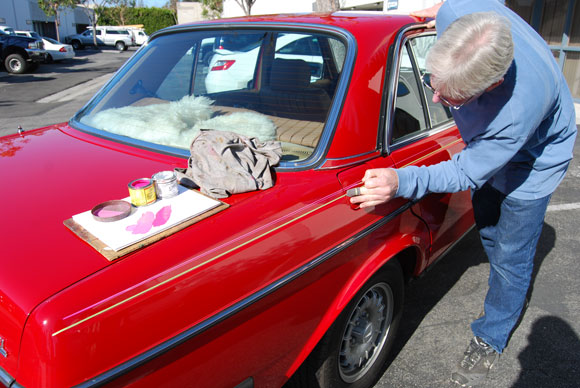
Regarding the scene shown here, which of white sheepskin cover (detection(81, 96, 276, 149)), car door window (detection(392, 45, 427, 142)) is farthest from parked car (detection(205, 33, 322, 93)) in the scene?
car door window (detection(392, 45, 427, 142))

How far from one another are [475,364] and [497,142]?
1.30m

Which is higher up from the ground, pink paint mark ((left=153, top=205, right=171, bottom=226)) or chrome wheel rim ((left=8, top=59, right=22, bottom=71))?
pink paint mark ((left=153, top=205, right=171, bottom=226))

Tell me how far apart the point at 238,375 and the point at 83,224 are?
0.70m


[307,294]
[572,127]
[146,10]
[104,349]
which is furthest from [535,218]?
[146,10]

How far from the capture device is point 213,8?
31.5 m

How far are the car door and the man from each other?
0.22 m

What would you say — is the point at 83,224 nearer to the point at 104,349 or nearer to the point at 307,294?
the point at 104,349

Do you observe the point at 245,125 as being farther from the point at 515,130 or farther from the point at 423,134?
the point at 515,130

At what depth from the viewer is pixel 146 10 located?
158ft

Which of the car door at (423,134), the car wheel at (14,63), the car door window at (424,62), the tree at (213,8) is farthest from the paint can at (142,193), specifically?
the tree at (213,8)

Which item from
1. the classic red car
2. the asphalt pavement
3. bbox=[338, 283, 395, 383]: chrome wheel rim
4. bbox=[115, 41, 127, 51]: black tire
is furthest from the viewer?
bbox=[115, 41, 127, 51]: black tire

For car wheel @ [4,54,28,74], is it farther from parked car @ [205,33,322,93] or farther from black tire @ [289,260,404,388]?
black tire @ [289,260,404,388]

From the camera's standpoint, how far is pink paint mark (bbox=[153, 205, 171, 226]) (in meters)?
1.44

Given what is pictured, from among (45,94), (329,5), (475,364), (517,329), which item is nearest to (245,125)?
(475,364)
